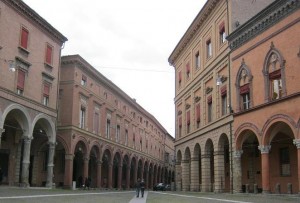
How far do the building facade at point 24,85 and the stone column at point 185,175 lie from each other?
499 inches

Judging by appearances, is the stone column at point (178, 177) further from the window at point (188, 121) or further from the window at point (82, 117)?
the window at point (82, 117)

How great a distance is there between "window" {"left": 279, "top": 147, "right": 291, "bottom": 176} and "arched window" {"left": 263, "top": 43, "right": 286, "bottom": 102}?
3621 mm

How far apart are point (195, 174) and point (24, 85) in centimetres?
1603

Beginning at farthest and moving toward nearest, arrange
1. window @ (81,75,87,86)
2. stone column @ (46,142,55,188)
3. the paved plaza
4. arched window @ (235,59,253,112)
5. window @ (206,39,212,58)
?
1. window @ (81,75,87,86)
2. window @ (206,39,212,58)
3. stone column @ (46,142,55,188)
4. arched window @ (235,59,253,112)
5. the paved plaza

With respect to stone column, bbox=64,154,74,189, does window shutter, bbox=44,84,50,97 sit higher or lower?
higher

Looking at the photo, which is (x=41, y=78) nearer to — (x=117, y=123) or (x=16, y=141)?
(x=16, y=141)

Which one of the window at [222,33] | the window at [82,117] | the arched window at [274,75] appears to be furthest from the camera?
the window at [82,117]

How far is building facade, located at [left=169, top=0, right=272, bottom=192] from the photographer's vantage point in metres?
29.1

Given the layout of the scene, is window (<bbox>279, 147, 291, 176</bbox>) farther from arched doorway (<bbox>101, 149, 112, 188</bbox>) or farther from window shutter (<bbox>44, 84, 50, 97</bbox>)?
arched doorway (<bbox>101, 149, 112, 188</bbox>)

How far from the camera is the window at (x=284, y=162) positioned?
24164 mm

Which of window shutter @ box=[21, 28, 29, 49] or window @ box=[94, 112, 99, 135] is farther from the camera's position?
window @ box=[94, 112, 99, 135]

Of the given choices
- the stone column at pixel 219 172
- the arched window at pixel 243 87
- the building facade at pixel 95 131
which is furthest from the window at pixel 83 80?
the arched window at pixel 243 87

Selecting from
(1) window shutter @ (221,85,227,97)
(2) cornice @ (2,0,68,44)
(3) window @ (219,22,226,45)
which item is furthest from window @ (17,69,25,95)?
(3) window @ (219,22,226,45)

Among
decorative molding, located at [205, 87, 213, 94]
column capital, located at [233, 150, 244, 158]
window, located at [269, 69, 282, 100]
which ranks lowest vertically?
column capital, located at [233, 150, 244, 158]
